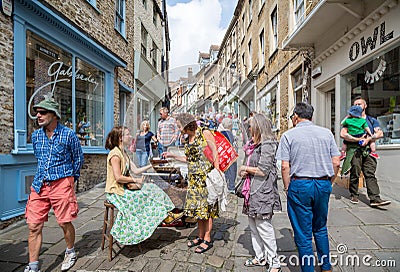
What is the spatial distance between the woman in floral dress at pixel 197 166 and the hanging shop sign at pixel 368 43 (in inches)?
155

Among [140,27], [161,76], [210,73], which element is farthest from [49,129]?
[140,27]

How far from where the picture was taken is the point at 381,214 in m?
3.99

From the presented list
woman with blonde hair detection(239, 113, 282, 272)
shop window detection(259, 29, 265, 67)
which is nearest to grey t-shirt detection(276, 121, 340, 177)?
woman with blonde hair detection(239, 113, 282, 272)

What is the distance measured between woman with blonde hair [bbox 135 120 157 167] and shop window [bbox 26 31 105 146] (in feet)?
7.91

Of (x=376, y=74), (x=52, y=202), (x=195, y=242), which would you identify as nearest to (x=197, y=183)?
(x=195, y=242)

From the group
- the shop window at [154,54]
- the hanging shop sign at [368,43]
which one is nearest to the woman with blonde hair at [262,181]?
the hanging shop sign at [368,43]

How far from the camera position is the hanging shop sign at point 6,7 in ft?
12.8

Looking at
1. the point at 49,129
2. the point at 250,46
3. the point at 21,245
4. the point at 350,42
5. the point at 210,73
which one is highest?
the point at 250,46

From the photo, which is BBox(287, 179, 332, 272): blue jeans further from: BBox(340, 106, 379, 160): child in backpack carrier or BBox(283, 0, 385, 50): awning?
BBox(283, 0, 385, 50): awning

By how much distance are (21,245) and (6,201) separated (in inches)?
38.5

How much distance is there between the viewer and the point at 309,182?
2.31m

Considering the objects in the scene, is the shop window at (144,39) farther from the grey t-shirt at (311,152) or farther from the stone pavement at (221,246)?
the grey t-shirt at (311,152)

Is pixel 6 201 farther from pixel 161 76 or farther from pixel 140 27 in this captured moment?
pixel 140 27

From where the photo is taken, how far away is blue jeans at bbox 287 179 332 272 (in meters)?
2.31
